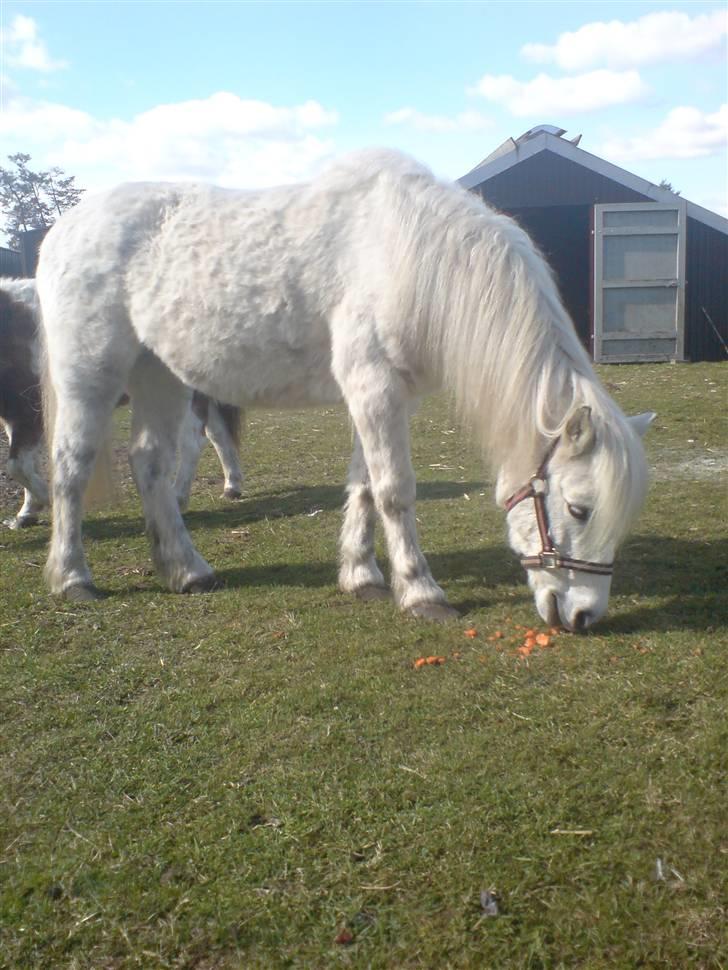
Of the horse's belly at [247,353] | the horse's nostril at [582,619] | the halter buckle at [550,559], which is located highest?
the horse's belly at [247,353]

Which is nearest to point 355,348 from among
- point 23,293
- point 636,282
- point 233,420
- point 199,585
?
point 199,585

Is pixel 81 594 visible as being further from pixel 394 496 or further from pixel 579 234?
pixel 579 234

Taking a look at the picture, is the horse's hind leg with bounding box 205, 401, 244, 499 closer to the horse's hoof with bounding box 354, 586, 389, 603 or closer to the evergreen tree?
the horse's hoof with bounding box 354, 586, 389, 603

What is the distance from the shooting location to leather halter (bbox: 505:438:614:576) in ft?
10.9

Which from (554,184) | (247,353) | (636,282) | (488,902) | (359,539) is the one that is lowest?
(488,902)

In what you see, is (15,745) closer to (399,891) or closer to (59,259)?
(399,891)

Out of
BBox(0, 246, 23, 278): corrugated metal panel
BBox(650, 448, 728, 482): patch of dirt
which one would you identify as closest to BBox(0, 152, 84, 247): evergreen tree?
BBox(0, 246, 23, 278): corrugated metal panel

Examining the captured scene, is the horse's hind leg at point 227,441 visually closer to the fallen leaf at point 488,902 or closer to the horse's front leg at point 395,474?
the horse's front leg at point 395,474

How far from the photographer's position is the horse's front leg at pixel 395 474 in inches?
148

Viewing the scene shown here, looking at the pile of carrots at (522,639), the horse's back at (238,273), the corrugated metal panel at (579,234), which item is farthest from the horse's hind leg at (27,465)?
the corrugated metal panel at (579,234)

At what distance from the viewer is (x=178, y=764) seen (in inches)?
104

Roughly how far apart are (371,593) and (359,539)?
288 mm

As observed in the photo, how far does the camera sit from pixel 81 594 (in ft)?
14.2

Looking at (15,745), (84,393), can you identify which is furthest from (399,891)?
(84,393)
